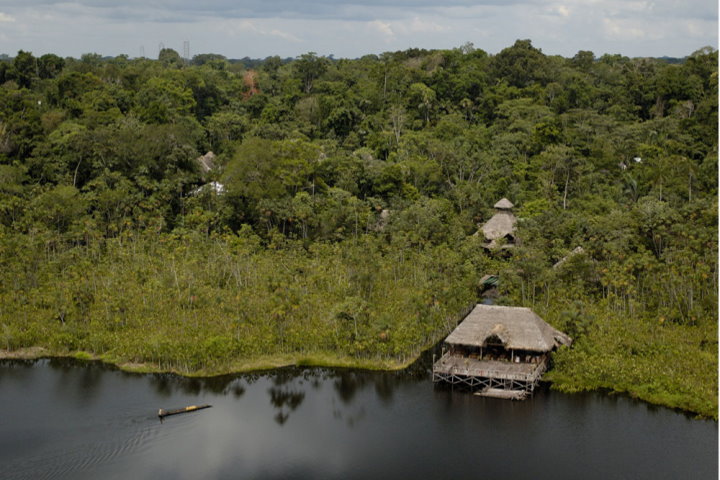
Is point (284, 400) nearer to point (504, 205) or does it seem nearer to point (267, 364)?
point (267, 364)

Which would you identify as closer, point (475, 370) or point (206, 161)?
point (475, 370)

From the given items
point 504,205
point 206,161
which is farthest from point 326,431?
point 206,161

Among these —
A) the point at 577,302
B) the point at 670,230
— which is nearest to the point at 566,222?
the point at 670,230

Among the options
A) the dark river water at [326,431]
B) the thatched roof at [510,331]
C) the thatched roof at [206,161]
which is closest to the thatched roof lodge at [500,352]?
the thatched roof at [510,331]

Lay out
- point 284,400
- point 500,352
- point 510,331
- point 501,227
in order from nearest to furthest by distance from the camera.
→ 1. point 284,400
2. point 510,331
3. point 500,352
4. point 501,227

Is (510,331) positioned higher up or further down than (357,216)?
further down

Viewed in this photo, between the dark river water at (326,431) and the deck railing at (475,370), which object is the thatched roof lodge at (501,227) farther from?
the dark river water at (326,431)

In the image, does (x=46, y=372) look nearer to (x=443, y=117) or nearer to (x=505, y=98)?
(x=443, y=117)
